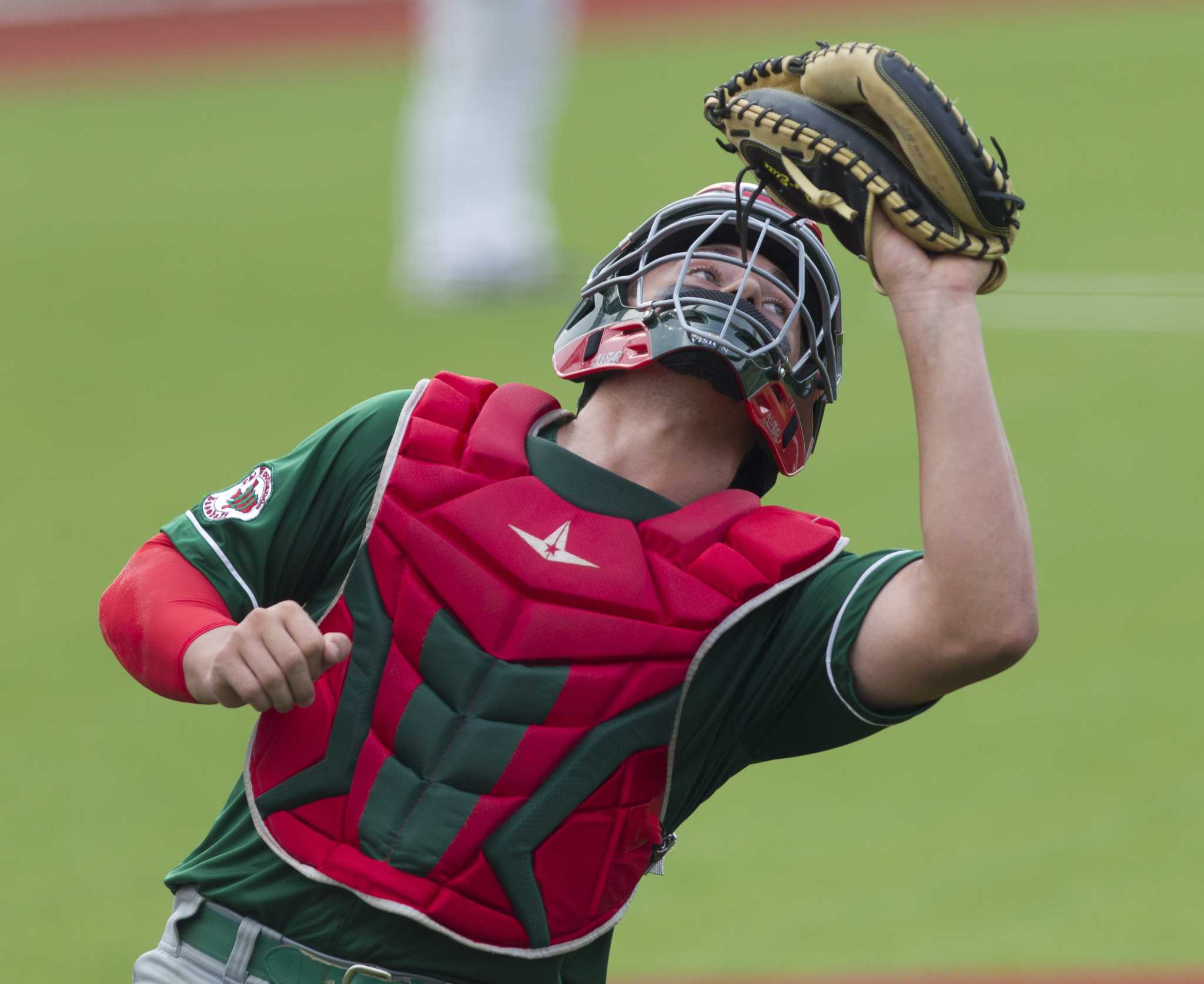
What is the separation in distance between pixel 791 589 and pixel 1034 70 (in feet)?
51.7

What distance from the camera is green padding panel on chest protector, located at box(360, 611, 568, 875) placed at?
268cm

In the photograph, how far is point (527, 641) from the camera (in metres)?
2.71

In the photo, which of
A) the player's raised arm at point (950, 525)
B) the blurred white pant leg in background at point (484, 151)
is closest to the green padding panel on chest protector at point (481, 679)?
the player's raised arm at point (950, 525)

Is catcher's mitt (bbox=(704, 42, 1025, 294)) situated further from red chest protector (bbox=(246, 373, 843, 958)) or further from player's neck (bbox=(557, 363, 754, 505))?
red chest protector (bbox=(246, 373, 843, 958))

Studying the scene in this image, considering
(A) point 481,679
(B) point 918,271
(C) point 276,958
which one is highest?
(B) point 918,271

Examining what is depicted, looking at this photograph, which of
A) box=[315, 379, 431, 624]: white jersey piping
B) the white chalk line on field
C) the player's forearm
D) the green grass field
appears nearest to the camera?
the player's forearm

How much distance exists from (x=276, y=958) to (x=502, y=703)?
535mm

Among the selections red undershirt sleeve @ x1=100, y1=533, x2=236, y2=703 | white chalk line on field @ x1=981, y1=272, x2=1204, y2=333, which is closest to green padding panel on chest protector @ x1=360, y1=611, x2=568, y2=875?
red undershirt sleeve @ x1=100, y1=533, x2=236, y2=703

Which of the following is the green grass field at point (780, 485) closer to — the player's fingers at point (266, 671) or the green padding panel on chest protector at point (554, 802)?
the green padding panel on chest protector at point (554, 802)

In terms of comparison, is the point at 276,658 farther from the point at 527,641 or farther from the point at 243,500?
the point at 243,500

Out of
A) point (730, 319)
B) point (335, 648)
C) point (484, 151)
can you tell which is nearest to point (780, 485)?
point (484, 151)

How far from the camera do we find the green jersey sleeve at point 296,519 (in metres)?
2.88

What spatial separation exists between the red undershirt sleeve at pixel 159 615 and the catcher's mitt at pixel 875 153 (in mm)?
1143

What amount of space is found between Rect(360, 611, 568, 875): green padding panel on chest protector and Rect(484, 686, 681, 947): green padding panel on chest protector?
70 mm
